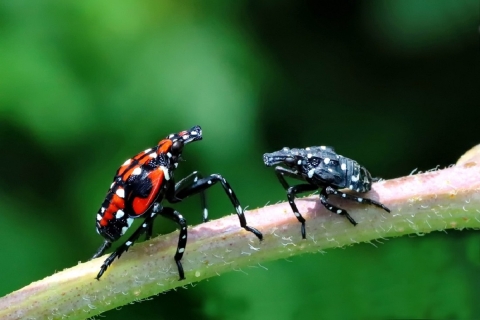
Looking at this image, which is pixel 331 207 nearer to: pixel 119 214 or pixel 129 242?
pixel 129 242

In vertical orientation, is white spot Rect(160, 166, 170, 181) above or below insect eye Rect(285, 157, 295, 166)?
above

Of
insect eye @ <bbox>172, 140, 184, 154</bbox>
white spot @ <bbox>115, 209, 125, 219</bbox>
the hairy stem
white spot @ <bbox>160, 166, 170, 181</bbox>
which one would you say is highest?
insect eye @ <bbox>172, 140, 184, 154</bbox>

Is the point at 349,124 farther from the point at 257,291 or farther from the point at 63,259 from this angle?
the point at 63,259

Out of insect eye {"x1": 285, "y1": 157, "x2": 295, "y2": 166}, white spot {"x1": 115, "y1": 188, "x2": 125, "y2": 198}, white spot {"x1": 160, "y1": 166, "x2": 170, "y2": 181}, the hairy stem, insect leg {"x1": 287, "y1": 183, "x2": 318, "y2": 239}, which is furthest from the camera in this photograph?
insect eye {"x1": 285, "y1": 157, "x2": 295, "y2": 166}

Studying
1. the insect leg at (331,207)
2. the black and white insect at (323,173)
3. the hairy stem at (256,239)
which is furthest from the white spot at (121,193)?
the insect leg at (331,207)

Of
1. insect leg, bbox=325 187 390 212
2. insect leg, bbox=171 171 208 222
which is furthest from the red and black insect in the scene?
insect leg, bbox=325 187 390 212

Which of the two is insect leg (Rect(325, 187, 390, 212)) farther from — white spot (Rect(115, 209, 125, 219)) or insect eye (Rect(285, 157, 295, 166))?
white spot (Rect(115, 209, 125, 219))

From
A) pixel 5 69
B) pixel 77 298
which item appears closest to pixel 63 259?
pixel 5 69
